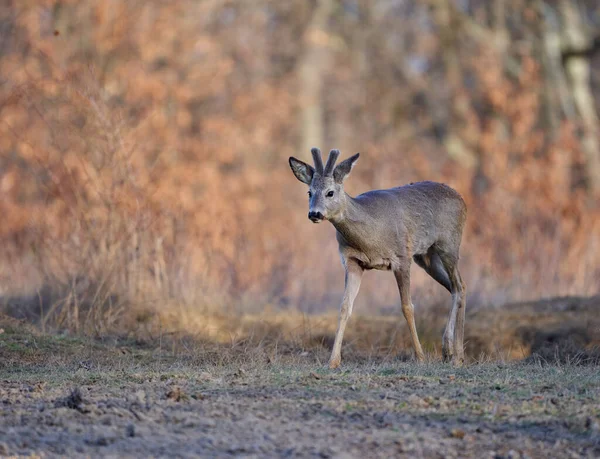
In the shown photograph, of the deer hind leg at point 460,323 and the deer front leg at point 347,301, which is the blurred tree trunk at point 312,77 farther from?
the deer front leg at point 347,301

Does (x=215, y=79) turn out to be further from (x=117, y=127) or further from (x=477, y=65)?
(x=117, y=127)

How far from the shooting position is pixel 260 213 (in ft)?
74.3

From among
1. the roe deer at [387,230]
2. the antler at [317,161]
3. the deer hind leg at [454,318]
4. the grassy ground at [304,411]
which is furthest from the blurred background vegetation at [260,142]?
the grassy ground at [304,411]

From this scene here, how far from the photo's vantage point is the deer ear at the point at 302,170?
9.70 meters

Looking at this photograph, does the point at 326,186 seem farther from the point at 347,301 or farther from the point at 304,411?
the point at 304,411

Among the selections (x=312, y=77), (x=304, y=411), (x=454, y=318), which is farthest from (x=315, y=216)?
(x=312, y=77)

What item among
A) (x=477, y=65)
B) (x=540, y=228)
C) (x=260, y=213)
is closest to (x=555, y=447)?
(x=540, y=228)

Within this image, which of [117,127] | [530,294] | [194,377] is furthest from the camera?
[530,294]

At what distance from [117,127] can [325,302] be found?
4.91 m

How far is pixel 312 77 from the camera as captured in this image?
31.2 metres

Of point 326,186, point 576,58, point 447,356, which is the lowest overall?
point 447,356

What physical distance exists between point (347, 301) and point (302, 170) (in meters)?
1.30

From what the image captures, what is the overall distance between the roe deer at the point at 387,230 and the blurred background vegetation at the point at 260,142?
2.05 meters

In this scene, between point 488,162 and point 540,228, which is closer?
point 540,228
